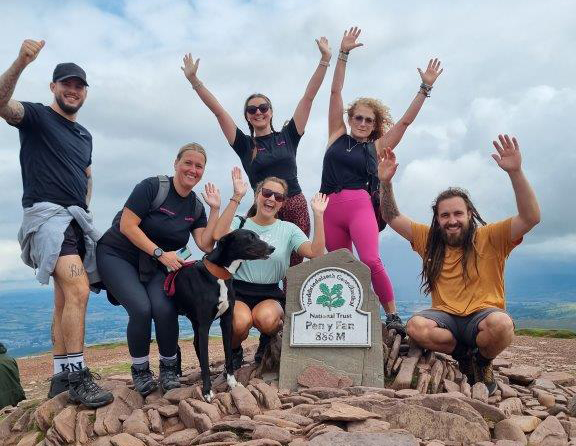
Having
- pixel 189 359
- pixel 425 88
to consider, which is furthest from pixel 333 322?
pixel 189 359

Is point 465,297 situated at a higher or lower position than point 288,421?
higher

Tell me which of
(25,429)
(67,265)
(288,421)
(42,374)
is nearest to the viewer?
(288,421)

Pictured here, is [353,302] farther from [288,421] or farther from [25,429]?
[25,429]

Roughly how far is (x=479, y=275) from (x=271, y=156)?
3.14 metres

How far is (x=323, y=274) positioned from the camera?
696 centimetres

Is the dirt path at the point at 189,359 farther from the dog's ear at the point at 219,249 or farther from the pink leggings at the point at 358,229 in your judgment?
the dog's ear at the point at 219,249

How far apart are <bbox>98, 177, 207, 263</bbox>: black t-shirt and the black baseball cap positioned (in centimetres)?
141

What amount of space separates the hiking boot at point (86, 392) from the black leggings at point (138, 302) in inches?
21.4

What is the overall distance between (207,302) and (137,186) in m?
1.62

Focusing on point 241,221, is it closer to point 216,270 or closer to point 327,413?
point 216,270

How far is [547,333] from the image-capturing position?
626 inches

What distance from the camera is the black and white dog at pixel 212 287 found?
6.12m

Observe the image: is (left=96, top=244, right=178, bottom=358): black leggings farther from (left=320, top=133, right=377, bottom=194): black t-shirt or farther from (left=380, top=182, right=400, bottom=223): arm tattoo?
(left=380, top=182, right=400, bottom=223): arm tattoo

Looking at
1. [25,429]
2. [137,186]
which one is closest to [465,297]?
[137,186]
